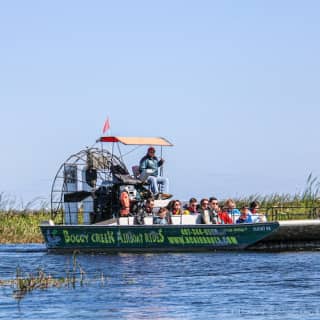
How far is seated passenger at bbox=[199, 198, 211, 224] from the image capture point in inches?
1464

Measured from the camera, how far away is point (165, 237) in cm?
3725

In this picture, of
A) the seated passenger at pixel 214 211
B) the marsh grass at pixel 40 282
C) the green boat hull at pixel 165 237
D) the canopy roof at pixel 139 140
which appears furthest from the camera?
the canopy roof at pixel 139 140

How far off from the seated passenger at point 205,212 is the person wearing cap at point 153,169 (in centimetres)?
170

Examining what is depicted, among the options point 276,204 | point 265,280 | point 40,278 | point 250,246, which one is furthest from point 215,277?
point 276,204

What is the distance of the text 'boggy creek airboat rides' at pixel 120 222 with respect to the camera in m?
37.0

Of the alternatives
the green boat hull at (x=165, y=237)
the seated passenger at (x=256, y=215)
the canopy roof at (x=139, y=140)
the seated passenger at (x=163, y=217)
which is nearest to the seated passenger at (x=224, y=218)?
the green boat hull at (x=165, y=237)

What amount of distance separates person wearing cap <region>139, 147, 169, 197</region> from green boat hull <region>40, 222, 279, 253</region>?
5.43 ft

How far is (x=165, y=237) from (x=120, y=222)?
1509mm

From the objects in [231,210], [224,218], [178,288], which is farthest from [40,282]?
[231,210]

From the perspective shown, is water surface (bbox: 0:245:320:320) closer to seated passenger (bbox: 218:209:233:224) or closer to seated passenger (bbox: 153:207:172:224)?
seated passenger (bbox: 153:207:172:224)

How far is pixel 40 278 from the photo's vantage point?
26.4 meters

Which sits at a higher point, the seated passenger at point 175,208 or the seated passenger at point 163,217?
the seated passenger at point 175,208

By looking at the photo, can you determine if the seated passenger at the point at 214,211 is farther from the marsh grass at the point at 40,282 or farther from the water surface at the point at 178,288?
the marsh grass at the point at 40,282

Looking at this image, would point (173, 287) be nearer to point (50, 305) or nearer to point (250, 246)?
point (50, 305)
